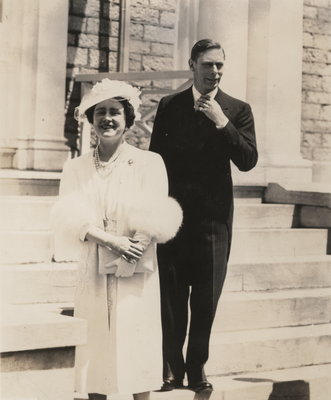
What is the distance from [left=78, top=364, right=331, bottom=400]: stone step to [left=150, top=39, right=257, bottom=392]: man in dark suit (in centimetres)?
43

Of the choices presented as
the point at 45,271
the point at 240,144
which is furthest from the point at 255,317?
the point at 240,144

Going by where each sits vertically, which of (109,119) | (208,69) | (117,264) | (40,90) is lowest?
(117,264)

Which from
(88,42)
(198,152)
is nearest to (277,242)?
(198,152)

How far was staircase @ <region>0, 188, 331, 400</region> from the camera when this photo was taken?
4.99m

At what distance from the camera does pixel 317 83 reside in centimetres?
1022

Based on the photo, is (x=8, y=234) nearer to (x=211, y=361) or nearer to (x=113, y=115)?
(x=211, y=361)

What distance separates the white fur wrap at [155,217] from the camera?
3.93 m

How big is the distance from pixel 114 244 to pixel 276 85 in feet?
13.7

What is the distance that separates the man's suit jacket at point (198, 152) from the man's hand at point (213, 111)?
0.17 m

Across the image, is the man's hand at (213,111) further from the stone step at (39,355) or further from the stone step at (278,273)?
the stone step at (278,273)

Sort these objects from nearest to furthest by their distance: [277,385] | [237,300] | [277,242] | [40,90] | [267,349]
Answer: [277,385] < [267,349] < [237,300] < [277,242] < [40,90]

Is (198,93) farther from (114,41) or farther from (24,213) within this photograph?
(114,41)

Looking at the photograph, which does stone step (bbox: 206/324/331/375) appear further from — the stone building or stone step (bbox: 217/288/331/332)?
the stone building

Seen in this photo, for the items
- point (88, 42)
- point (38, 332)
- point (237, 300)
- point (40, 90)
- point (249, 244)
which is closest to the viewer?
point (38, 332)
